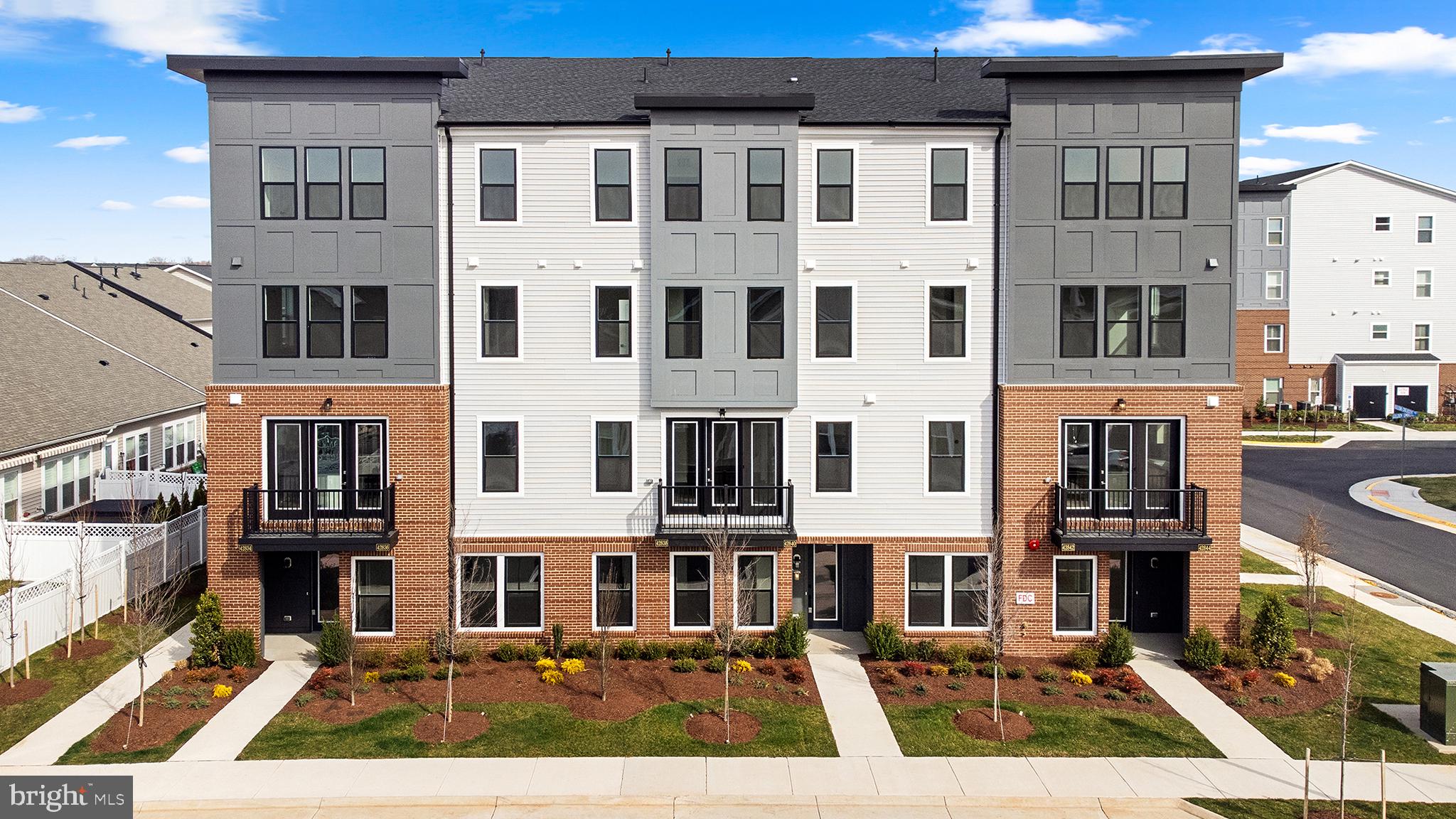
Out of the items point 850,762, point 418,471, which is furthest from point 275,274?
point 850,762

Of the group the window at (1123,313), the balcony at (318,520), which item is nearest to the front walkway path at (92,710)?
the balcony at (318,520)

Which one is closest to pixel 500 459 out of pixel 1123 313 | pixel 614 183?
pixel 614 183

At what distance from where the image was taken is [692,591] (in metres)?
20.3

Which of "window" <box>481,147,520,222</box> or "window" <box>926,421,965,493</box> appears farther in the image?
"window" <box>926,421,965,493</box>

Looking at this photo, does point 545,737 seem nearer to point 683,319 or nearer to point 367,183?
point 683,319

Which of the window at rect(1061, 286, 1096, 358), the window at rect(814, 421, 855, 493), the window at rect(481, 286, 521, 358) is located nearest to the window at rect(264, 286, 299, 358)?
the window at rect(481, 286, 521, 358)

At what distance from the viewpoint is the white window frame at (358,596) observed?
777 inches

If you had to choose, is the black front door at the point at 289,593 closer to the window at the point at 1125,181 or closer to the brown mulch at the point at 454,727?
the brown mulch at the point at 454,727

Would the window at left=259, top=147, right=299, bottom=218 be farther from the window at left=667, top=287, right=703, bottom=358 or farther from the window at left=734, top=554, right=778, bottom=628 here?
the window at left=734, top=554, right=778, bottom=628

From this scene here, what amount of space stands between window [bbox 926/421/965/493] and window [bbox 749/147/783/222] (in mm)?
5672

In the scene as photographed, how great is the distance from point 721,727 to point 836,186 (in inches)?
442

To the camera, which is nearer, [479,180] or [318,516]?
[318,516]

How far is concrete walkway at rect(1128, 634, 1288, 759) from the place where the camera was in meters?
15.5

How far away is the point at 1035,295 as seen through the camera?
19.6 meters
